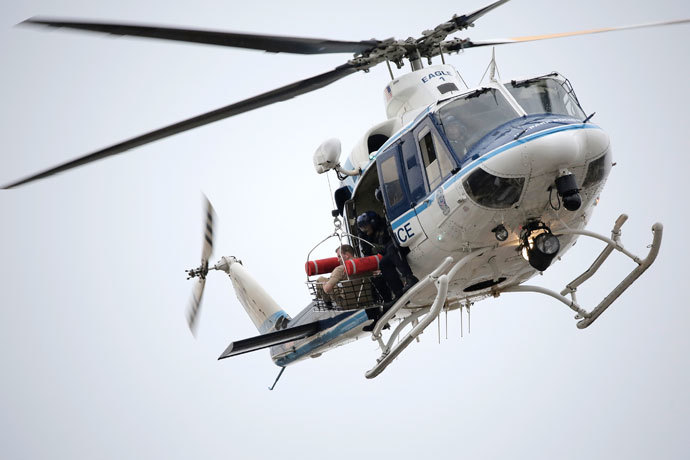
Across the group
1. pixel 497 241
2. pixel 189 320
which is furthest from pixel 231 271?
pixel 497 241

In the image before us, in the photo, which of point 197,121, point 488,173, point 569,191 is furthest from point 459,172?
point 197,121

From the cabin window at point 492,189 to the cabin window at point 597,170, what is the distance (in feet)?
2.70

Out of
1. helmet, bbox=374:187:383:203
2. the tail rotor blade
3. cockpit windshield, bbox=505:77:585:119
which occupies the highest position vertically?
cockpit windshield, bbox=505:77:585:119

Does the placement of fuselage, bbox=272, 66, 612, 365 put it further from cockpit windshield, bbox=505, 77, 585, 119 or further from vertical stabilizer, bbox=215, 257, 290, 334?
vertical stabilizer, bbox=215, 257, 290, 334

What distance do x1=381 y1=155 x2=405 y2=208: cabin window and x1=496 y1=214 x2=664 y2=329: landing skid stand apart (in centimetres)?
198

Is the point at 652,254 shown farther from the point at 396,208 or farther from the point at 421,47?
the point at 421,47

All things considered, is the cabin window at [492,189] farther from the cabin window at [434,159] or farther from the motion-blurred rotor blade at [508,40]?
the motion-blurred rotor blade at [508,40]

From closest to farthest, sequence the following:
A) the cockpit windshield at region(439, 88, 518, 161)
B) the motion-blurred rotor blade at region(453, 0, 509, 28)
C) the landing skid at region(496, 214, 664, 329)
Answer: the cockpit windshield at region(439, 88, 518, 161), the landing skid at region(496, 214, 664, 329), the motion-blurred rotor blade at region(453, 0, 509, 28)

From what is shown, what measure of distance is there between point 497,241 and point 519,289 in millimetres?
1946

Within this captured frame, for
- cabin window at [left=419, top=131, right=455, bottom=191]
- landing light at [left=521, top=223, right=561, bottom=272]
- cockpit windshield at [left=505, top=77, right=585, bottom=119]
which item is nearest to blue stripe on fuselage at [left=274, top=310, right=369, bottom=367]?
cabin window at [left=419, top=131, right=455, bottom=191]

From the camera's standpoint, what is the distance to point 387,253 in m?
10.5

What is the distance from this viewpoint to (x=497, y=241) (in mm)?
9523

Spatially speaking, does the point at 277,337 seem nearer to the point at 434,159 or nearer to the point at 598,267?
the point at 434,159

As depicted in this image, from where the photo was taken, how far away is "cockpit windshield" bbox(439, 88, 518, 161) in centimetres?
924
